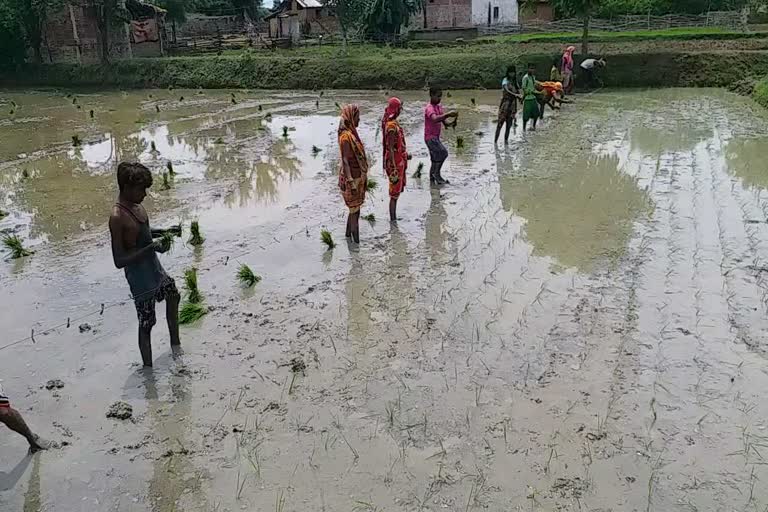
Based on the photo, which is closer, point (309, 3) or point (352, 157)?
point (352, 157)

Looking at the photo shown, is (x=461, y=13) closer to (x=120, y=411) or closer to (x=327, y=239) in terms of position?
(x=327, y=239)

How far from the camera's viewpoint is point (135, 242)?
4.51 metres

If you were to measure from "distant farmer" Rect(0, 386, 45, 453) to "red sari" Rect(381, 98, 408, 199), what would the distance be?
4933 mm

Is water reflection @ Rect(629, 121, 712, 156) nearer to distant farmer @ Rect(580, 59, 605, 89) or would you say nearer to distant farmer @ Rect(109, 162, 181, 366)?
distant farmer @ Rect(580, 59, 605, 89)

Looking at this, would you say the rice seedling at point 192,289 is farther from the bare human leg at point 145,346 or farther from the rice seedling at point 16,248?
the rice seedling at point 16,248

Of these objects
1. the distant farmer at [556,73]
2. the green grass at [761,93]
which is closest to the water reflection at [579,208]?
the distant farmer at [556,73]

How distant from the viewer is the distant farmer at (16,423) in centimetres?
374

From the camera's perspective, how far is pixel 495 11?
44750 millimetres

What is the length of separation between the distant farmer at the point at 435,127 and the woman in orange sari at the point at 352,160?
2260 mm

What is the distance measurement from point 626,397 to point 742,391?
0.77 meters

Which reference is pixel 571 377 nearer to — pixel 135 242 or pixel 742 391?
pixel 742 391

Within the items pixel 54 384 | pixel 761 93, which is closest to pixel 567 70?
pixel 761 93

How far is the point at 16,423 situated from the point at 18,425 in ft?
0.06

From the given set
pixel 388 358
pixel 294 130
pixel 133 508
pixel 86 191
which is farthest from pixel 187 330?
pixel 294 130
